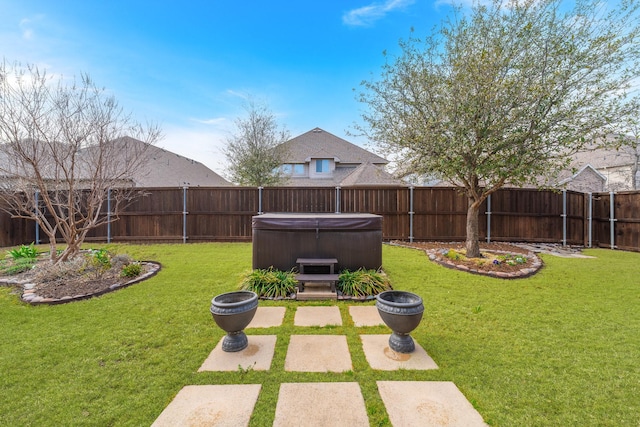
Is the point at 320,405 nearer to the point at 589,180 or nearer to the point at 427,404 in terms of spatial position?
the point at 427,404

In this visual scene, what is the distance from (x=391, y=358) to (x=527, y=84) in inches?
221

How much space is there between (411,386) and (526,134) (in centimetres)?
531

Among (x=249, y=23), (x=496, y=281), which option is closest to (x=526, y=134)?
(x=496, y=281)

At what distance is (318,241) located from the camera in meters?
4.61

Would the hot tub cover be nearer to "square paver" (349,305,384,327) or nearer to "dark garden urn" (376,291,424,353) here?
"square paver" (349,305,384,327)

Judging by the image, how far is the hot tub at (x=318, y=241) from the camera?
458cm

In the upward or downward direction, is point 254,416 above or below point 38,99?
below

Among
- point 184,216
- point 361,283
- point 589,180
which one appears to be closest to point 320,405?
point 361,283

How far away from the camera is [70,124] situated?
5.02 meters

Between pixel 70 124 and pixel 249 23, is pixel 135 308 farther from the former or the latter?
pixel 249 23

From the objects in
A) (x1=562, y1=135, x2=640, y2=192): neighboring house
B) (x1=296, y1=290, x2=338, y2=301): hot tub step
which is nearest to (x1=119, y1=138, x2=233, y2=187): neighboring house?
(x1=296, y1=290, x2=338, y2=301): hot tub step

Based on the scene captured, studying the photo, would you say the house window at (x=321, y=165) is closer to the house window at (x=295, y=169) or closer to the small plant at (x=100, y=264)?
the house window at (x=295, y=169)

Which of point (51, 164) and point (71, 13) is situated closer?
point (51, 164)

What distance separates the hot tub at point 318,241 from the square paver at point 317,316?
117 cm
